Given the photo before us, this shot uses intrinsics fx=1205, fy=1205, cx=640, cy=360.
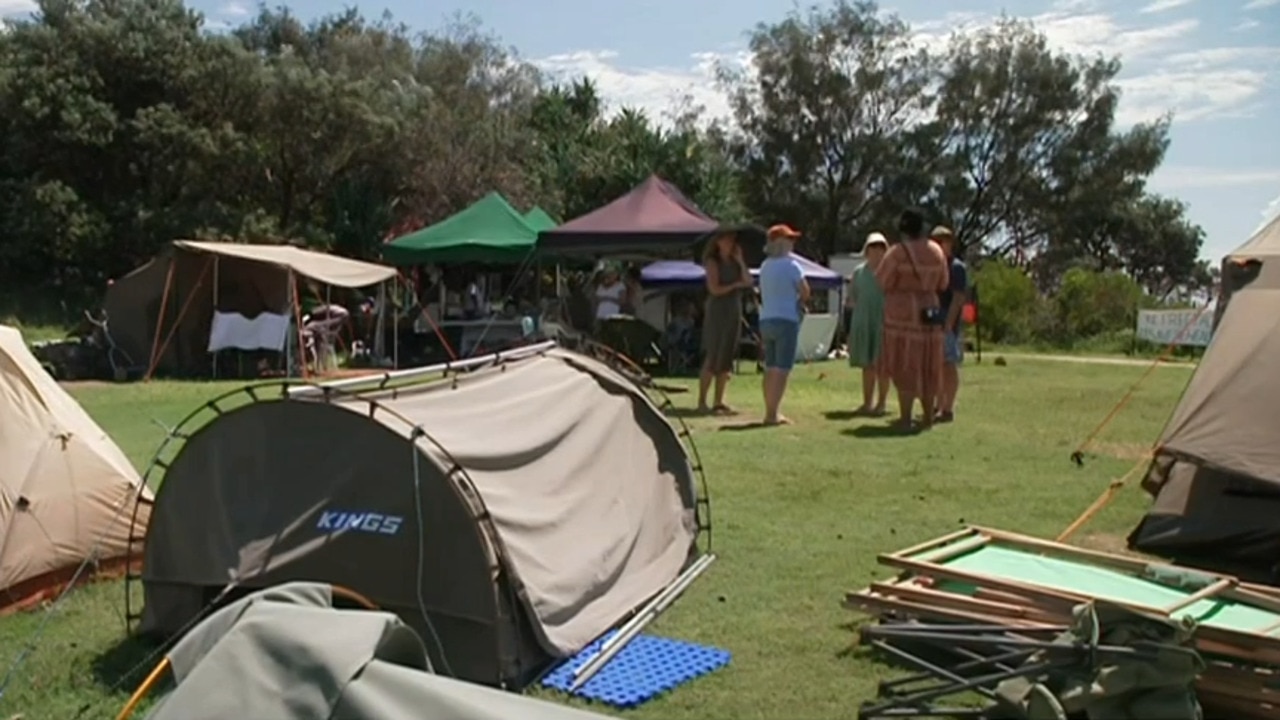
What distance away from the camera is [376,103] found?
89.0ft

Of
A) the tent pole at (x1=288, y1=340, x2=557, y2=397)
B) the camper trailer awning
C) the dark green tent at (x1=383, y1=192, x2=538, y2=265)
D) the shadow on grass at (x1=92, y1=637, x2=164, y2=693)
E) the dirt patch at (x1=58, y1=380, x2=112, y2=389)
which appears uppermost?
the dark green tent at (x1=383, y1=192, x2=538, y2=265)

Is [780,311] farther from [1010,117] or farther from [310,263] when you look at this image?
[1010,117]

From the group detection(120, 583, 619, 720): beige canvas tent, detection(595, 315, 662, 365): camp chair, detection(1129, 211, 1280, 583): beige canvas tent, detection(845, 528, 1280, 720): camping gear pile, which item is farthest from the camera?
detection(595, 315, 662, 365): camp chair

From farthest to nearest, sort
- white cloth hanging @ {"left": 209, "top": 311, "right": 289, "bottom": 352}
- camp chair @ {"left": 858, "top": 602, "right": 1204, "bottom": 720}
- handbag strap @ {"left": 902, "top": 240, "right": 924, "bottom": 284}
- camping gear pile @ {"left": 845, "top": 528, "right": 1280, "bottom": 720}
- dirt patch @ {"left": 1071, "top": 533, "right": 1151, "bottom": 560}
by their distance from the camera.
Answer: white cloth hanging @ {"left": 209, "top": 311, "right": 289, "bottom": 352}, handbag strap @ {"left": 902, "top": 240, "right": 924, "bottom": 284}, dirt patch @ {"left": 1071, "top": 533, "right": 1151, "bottom": 560}, camping gear pile @ {"left": 845, "top": 528, "right": 1280, "bottom": 720}, camp chair @ {"left": 858, "top": 602, "right": 1204, "bottom": 720}

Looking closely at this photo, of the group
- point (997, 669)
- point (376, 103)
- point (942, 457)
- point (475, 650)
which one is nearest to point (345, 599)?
point (475, 650)

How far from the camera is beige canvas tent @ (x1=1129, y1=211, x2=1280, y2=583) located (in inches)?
222

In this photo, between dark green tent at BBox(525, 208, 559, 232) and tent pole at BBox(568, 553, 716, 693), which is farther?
dark green tent at BBox(525, 208, 559, 232)

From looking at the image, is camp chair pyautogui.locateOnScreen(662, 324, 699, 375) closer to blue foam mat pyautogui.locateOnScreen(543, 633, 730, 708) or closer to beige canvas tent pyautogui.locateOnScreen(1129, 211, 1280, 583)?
beige canvas tent pyautogui.locateOnScreen(1129, 211, 1280, 583)

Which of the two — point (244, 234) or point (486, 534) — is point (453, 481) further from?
point (244, 234)

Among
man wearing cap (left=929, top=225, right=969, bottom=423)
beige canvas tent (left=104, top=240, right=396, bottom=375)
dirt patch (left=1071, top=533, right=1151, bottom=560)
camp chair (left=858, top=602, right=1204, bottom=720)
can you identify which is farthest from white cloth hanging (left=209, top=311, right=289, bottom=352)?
camp chair (left=858, top=602, right=1204, bottom=720)

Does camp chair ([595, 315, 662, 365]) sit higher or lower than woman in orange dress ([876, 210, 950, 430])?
lower

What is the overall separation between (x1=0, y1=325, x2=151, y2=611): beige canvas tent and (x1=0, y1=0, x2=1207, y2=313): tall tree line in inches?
777

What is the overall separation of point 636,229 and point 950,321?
6452mm

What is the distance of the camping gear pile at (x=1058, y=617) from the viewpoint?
3523 millimetres
